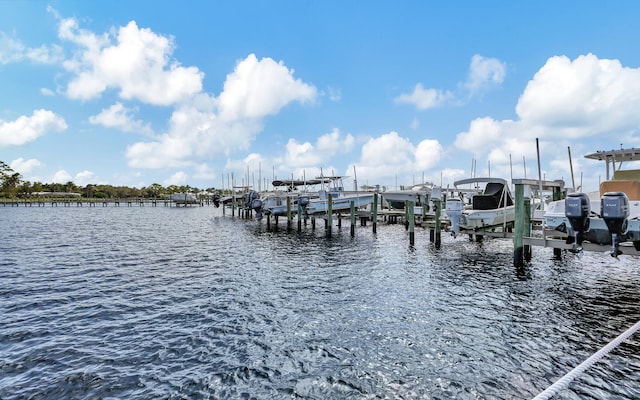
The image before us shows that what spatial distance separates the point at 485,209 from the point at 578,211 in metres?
7.52

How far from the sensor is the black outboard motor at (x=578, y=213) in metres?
9.35

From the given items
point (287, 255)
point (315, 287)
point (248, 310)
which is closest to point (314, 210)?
point (287, 255)

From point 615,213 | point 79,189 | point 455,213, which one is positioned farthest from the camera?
point 79,189

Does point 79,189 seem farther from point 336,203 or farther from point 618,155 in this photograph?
point 618,155

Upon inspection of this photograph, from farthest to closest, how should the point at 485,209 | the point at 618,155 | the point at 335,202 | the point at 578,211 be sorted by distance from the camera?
1. the point at 335,202
2. the point at 485,209
3. the point at 618,155
4. the point at 578,211

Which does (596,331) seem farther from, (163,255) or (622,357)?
(163,255)

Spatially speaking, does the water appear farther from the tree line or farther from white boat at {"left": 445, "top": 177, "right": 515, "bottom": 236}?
the tree line

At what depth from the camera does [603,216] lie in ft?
29.6

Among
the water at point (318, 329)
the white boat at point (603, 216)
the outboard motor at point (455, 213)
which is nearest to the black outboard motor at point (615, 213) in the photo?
the white boat at point (603, 216)

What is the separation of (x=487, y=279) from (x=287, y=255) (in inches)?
366

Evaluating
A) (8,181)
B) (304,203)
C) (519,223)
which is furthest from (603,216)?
(8,181)

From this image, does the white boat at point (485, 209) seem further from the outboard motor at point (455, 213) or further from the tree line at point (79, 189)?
the tree line at point (79, 189)

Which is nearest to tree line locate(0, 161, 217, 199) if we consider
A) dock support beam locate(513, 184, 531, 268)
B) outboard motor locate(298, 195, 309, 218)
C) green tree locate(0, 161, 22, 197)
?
green tree locate(0, 161, 22, 197)

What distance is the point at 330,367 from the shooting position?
591cm
